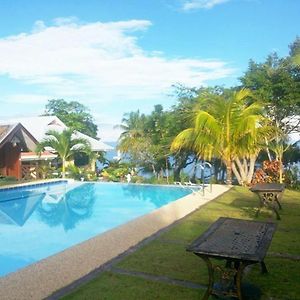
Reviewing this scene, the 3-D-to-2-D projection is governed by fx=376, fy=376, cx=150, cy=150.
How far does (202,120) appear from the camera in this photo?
45.6 ft

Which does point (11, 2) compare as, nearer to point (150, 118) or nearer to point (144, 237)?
point (150, 118)

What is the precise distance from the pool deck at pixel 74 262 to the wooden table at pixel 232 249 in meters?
2.09

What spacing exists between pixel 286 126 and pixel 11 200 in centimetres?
1336

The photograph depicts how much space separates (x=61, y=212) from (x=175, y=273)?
8683 millimetres

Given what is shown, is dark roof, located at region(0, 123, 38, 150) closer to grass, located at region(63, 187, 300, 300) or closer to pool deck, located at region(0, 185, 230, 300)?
pool deck, located at region(0, 185, 230, 300)

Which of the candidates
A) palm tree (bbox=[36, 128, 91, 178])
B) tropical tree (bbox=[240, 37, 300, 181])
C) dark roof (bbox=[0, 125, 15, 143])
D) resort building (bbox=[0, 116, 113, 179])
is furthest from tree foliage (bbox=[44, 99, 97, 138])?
tropical tree (bbox=[240, 37, 300, 181])

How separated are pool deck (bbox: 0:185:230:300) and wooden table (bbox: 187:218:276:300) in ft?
6.84

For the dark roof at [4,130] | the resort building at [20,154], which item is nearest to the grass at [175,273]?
the dark roof at [4,130]

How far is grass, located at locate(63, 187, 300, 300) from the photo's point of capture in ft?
16.0

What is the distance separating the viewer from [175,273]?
5.63 meters

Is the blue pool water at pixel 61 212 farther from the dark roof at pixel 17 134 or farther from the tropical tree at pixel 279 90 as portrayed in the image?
the tropical tree at pixel 279 90

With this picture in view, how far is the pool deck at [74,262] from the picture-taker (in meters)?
5.09

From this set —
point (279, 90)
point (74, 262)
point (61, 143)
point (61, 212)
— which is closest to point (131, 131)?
point (61, 143)

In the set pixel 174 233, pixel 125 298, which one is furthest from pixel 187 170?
pixel 125 298
